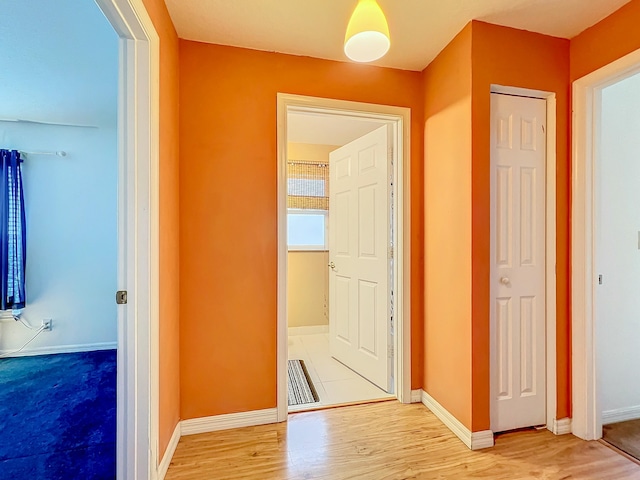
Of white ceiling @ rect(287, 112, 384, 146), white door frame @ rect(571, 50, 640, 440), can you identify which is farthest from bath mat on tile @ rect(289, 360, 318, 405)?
white ceiling @ rect(287, 112, 384, 146)

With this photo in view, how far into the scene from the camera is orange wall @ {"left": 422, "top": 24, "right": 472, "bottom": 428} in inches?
65.9

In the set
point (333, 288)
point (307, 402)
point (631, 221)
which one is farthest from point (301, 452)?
point (631, 221)

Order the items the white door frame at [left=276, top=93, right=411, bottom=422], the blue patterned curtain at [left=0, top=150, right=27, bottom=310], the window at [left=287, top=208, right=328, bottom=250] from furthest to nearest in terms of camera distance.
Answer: the window at [left=287, top=208, right=328, bottom=250]
the blue patterned curtain at [left=0, top=150, right=27, bottom=310]
the white door frame at [left=276, top=93, right=411, bottom=422]

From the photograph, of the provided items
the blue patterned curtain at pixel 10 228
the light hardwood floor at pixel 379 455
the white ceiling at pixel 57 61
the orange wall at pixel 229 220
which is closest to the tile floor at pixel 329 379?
the light hardwood floor at pixel 379 455

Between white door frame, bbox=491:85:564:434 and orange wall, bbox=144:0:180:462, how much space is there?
1954 millimetres

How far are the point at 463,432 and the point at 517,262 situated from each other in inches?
40.1

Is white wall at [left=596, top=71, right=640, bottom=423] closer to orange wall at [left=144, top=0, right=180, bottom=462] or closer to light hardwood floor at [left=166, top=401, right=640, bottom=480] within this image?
light hardwood floor at [left=166, top=401, right=640, bottom=480]

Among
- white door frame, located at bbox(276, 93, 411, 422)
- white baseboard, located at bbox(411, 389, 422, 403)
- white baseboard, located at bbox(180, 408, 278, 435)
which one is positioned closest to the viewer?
white baseboard, located at bbox(180, 408, 278, 435)

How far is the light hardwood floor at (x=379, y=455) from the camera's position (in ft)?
4.80

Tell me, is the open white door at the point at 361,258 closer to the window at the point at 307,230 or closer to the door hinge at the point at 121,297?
the window at the point at 307,230

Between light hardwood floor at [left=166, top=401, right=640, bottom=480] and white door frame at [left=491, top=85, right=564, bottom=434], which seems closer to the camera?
light hardwood floor at [left=166, top=401, right=640, bottom=480]

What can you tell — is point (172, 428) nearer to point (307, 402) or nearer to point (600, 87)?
point (307, 402)

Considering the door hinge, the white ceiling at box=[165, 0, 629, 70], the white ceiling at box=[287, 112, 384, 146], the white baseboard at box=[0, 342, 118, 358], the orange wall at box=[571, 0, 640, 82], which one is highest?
the white ceiling at box=[165, 0, 629, 70]

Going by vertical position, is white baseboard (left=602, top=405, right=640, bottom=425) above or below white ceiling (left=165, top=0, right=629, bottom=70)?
below
